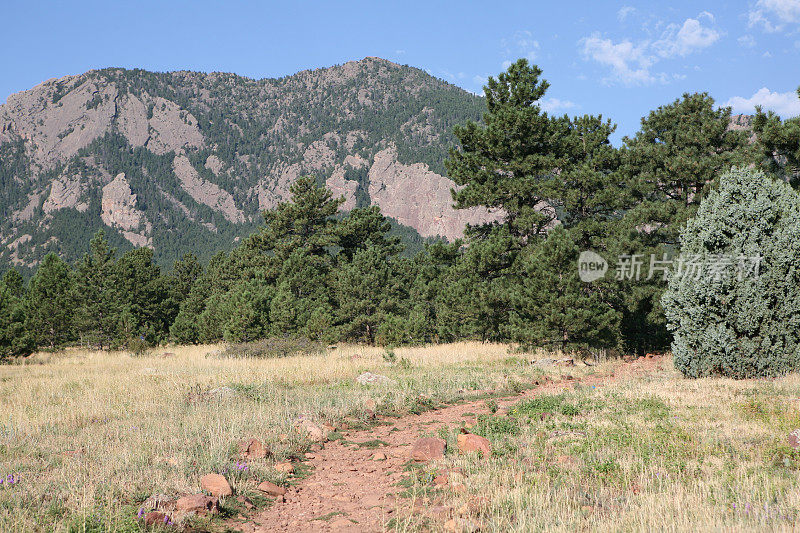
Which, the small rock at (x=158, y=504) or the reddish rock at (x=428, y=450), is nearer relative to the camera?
the small rock at (x=158, y=504)

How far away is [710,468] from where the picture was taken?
5.91 meters

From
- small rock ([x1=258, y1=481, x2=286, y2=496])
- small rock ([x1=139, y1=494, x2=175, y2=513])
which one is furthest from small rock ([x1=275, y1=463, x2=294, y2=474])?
small rock ([x1=139, y1=494, x2=175, y2=513])

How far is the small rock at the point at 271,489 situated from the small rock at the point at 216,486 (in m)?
0.40

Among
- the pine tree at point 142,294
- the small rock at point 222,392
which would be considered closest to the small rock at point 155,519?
the small rock at point 222,392

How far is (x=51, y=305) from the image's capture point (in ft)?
124

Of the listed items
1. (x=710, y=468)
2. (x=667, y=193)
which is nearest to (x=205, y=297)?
(x=667, y=193)

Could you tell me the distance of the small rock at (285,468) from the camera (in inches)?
258

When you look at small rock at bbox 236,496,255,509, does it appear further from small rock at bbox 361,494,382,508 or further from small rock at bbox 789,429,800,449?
small rock at bbox 789,429,800,449

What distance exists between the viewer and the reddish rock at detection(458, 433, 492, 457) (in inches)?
272

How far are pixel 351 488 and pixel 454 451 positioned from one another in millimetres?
1730

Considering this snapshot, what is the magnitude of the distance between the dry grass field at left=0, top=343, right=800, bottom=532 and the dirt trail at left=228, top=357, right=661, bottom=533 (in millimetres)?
51

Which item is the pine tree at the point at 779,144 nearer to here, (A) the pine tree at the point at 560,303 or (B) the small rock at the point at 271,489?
(A) the pine tree at the point at 560,303

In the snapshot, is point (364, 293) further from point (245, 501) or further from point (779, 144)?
point (245, 501)

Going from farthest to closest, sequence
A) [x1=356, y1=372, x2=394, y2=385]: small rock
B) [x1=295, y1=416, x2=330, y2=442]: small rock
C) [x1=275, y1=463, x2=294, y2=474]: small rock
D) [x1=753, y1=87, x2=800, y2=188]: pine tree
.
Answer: [x1=753, y1=87, x2=800, y2=188]: pine tree < [x1=356, y1=372, x2=394, y2=385]: small rock < [x1=295, y1=416, x2=330, y2=442]: small rock < [x1=275, y1=463, x2=294, y2=474]: small rock
